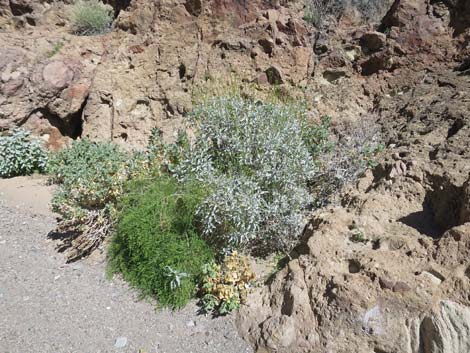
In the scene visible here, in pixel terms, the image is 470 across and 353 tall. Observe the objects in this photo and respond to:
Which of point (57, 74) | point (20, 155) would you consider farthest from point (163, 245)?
Result: point (57, 74)

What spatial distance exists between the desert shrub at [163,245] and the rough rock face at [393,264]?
0.58 meters

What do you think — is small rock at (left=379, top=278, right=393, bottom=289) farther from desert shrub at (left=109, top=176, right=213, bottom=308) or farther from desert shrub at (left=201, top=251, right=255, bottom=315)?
desert shrub at (left=109, top=176, right=213, bottom=308)

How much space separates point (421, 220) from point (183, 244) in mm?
1867

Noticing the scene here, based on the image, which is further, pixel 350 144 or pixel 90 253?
pixel 350 144

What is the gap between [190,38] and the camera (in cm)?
611

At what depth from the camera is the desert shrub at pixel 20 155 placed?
18.4 ft

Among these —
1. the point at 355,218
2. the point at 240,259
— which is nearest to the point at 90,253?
the point at 240,259

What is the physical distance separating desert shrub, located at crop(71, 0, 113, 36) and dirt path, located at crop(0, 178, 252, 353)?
174 inches

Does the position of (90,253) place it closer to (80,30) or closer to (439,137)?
(439,137)

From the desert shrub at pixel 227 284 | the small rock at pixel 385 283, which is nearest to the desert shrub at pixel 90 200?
the desert shrub at pixel 227 284

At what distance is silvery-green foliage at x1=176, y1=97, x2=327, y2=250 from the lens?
343 centimetres

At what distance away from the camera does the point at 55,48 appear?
6.36 meters

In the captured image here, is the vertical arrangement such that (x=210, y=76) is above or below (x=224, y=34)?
below

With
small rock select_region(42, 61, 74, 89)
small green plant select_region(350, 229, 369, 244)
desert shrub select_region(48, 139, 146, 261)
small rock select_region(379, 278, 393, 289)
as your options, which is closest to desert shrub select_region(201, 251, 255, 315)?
small green plant select_region(350, 229, 369, 244)
